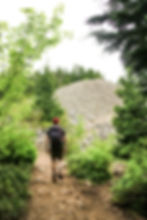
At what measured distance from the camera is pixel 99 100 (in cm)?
2655

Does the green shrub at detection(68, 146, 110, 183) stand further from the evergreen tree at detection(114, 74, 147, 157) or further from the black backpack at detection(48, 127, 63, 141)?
the evergreen tree at detection(114, 74, 147, 157)

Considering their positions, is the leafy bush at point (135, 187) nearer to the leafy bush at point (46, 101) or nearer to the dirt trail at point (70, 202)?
the dirt trail at point (70, 202)

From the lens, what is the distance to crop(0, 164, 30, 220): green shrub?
3.88 m

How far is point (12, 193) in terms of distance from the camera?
434 cm

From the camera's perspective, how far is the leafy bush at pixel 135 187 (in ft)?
15.8

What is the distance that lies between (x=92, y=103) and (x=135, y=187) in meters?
20.5

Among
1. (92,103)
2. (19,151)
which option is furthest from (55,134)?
(92,103)

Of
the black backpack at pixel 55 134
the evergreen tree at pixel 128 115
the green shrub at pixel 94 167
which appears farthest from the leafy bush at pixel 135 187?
the evergreen tree at pixel 128 115

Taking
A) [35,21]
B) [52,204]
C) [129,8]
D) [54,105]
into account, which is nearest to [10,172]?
[52,204]

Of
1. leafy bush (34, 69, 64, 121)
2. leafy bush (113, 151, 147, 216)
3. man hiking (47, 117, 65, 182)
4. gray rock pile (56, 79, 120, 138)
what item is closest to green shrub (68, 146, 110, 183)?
man hiking (47, 117, 65, 182)

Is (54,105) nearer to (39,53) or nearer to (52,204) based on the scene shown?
(52,204)

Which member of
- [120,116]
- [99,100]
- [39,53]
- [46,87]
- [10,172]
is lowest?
[10,172]

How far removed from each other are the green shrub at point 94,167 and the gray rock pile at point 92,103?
10.0 metres

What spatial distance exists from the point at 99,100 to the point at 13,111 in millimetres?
→ 23582
